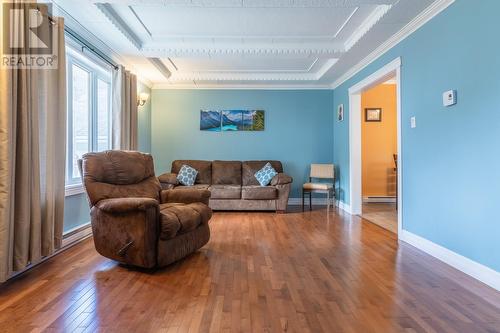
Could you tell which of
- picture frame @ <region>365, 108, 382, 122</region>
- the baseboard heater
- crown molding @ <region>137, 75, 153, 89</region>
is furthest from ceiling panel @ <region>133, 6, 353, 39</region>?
the baseboard heater

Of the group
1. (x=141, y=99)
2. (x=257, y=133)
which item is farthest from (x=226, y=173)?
(x=141, y=99)

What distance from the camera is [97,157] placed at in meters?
2.90

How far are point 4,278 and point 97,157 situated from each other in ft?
3.83

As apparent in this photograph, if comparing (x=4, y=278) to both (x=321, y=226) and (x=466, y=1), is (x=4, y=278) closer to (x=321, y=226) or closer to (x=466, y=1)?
(x=321, y=226)

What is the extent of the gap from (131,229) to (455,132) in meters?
2.93

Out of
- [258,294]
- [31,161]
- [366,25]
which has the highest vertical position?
[366,25]

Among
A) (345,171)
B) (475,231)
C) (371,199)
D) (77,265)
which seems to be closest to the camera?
(475,231)

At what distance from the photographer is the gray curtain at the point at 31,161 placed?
2188mm

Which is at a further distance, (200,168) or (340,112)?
(200,168)

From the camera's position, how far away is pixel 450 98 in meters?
2.81

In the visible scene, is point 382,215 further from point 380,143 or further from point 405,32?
point 405,32

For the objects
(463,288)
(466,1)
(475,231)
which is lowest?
(463,288)

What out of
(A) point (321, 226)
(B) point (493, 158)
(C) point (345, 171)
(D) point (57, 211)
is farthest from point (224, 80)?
(B) point (493, 158)

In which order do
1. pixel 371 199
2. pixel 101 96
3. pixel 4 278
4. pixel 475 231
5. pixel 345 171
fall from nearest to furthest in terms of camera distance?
pixel 4 278
pixel 475 231
pixel 101 96
pixel 345 171
pixel 371 199
